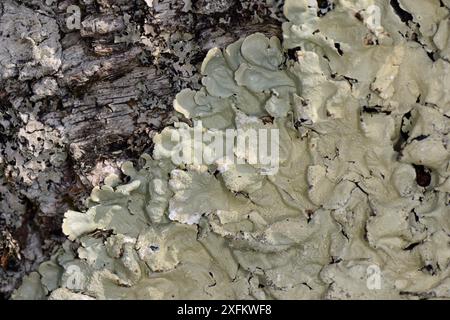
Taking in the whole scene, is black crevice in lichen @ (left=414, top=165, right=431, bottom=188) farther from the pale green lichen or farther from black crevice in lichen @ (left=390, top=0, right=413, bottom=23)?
black crevice in lichen @ (left=390, top=0, right=413, bottom=23)

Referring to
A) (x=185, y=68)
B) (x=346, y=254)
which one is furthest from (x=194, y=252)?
(x=185, y=68)

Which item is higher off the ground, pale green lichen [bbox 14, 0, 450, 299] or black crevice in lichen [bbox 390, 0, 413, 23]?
black crevice in lichen [bbox 390, 0, 413, 23]

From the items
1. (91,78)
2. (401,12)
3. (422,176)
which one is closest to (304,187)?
(422,176)

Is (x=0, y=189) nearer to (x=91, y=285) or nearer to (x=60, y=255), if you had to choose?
(x=60, y=255)

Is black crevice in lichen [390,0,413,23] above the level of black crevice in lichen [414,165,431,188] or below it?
above

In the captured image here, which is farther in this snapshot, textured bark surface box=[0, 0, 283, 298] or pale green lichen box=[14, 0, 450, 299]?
textured bark surface box=[0, 0, 283, 298]

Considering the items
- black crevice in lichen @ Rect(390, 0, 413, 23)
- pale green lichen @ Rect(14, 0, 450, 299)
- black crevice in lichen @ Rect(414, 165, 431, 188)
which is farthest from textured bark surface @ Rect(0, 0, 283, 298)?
black crevice in lichen @ Rect(414, 165, 431, 188)

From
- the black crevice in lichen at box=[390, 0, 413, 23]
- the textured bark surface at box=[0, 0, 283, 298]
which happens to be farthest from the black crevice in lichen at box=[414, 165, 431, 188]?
A: the textured bark surface at box=[0, 0, 283, 298]

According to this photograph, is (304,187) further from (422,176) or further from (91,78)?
A: (91,78)
